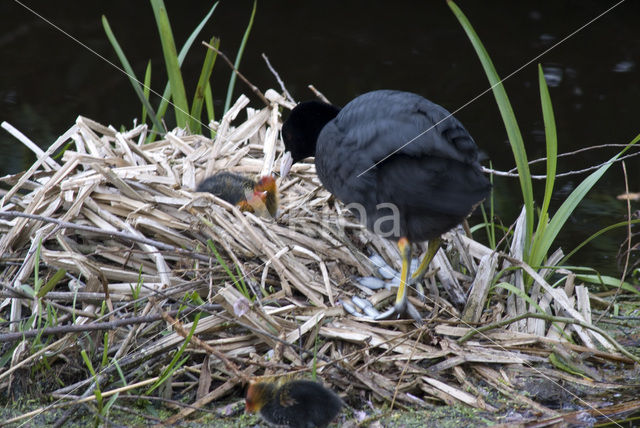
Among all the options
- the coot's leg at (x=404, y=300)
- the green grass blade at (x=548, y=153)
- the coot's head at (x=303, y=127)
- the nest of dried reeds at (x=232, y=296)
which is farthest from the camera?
the coot's head at (x=303, y=127)

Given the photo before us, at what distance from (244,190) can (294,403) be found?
115cm

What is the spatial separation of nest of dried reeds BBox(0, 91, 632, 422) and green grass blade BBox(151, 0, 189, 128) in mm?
615

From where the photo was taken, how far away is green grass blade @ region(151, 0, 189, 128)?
12.5ft

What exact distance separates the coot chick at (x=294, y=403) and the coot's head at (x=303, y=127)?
4.12ft

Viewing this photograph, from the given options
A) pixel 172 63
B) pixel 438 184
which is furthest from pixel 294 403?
pixel 172 63

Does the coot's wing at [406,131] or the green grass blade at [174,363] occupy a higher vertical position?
the coot's wing at [406,131]

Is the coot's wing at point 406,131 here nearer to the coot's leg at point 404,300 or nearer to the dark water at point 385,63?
the coot's leg at point 404,300

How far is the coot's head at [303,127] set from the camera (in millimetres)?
3211

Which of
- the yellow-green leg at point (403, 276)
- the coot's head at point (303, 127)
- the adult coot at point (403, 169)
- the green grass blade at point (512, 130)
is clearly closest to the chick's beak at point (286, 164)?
the coot's head at point (303, 127)

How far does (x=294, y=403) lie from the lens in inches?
85.0

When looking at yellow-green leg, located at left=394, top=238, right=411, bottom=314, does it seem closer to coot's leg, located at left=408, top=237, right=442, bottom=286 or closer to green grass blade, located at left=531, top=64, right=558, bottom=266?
coot's leg, located at left=408, top=237, right=442, bottom=286

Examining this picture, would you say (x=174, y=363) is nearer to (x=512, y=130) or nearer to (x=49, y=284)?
(x=49, y=284)

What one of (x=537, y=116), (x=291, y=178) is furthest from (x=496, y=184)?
(x=291, y=178)

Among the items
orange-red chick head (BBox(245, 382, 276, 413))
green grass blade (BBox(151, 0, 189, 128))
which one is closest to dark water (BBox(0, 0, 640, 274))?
green grass blade (BBox(151, 0, 189, 128))
